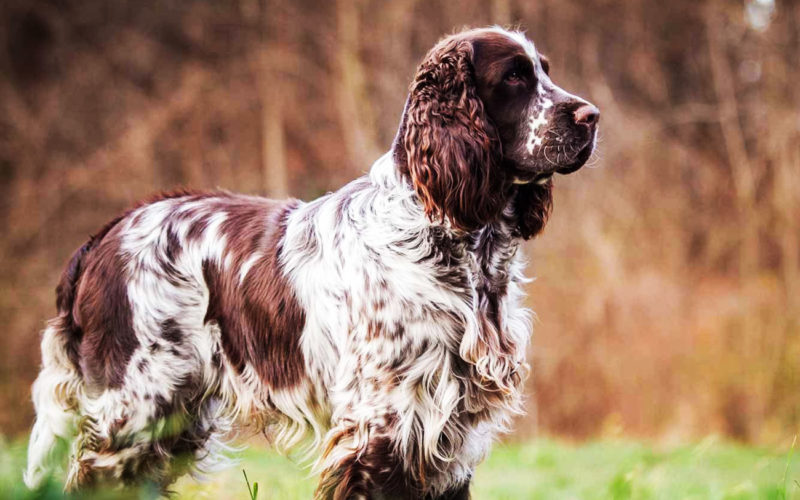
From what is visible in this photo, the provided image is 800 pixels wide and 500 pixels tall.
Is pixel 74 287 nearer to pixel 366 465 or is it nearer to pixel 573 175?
pixel 366 465

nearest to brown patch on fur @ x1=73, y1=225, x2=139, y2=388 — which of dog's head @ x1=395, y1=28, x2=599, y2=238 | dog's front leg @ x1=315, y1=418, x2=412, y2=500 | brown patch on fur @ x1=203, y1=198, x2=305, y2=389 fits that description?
brown patch on fur @ x1=203, y1=198, x2=305, y2=389

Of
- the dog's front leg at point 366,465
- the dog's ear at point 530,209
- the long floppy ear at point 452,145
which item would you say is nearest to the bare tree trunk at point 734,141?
the dog's ear at point 530,209

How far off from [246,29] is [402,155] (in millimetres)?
11401

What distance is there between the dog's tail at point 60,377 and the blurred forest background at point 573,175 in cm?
830

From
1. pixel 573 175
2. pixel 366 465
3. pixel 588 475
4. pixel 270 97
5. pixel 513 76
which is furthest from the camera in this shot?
pixel 270 97

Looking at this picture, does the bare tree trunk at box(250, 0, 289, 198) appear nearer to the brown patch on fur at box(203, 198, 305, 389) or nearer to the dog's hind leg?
the dog's hind leg

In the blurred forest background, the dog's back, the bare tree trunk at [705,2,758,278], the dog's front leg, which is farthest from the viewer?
the bare tree trunk at [705,2,758,278]

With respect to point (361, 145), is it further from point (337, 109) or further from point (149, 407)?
point (149, 407)

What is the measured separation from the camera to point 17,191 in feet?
45.3

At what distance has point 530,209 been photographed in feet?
10.9

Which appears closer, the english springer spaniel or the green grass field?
the english springer spaniel

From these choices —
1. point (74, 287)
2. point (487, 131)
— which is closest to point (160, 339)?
point (74, 287)

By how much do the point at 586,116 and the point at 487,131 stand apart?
353 millimetres

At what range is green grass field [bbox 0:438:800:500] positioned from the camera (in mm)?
3283
